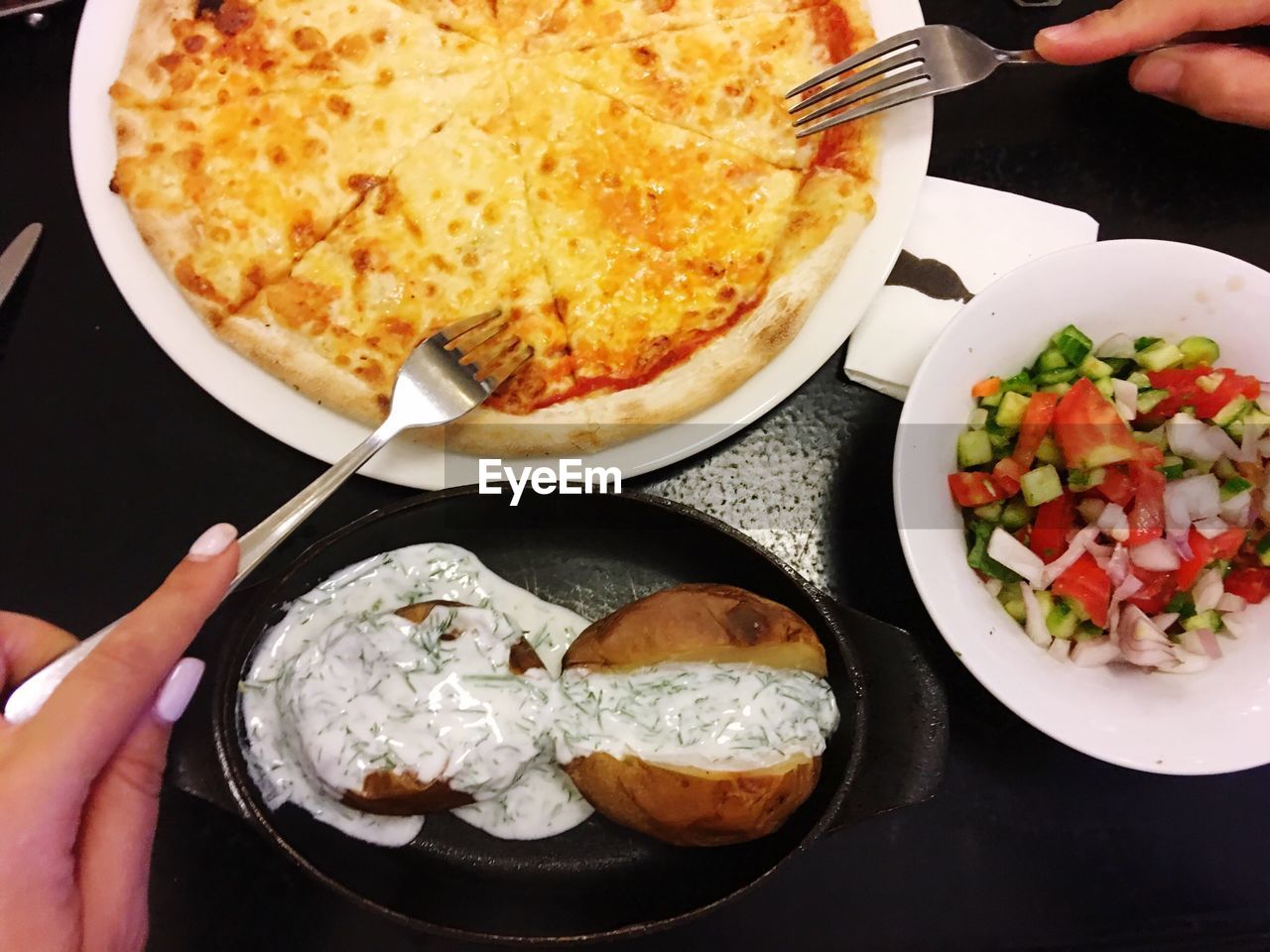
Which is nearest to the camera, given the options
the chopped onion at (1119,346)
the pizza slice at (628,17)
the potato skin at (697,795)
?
the potato skin at (697,795)

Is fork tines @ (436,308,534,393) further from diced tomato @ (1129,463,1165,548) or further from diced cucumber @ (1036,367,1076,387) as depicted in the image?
diced tomato @ (1129,463,1165,548)

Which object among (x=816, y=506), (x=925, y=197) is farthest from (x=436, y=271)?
(x=925, y=197)

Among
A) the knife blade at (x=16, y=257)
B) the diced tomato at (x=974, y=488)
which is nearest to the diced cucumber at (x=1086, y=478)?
the diced tomato at (x=974, y=488)

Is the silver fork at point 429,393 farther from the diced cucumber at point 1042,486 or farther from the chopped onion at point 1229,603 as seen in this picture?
the chopped onion at point 1229,603

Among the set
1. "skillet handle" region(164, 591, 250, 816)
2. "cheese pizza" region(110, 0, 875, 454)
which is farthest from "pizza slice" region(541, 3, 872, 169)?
"skillet handle" region(164, 591, 250, 816)

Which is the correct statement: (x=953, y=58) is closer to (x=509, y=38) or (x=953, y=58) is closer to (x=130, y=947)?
(x=509, y=38)
